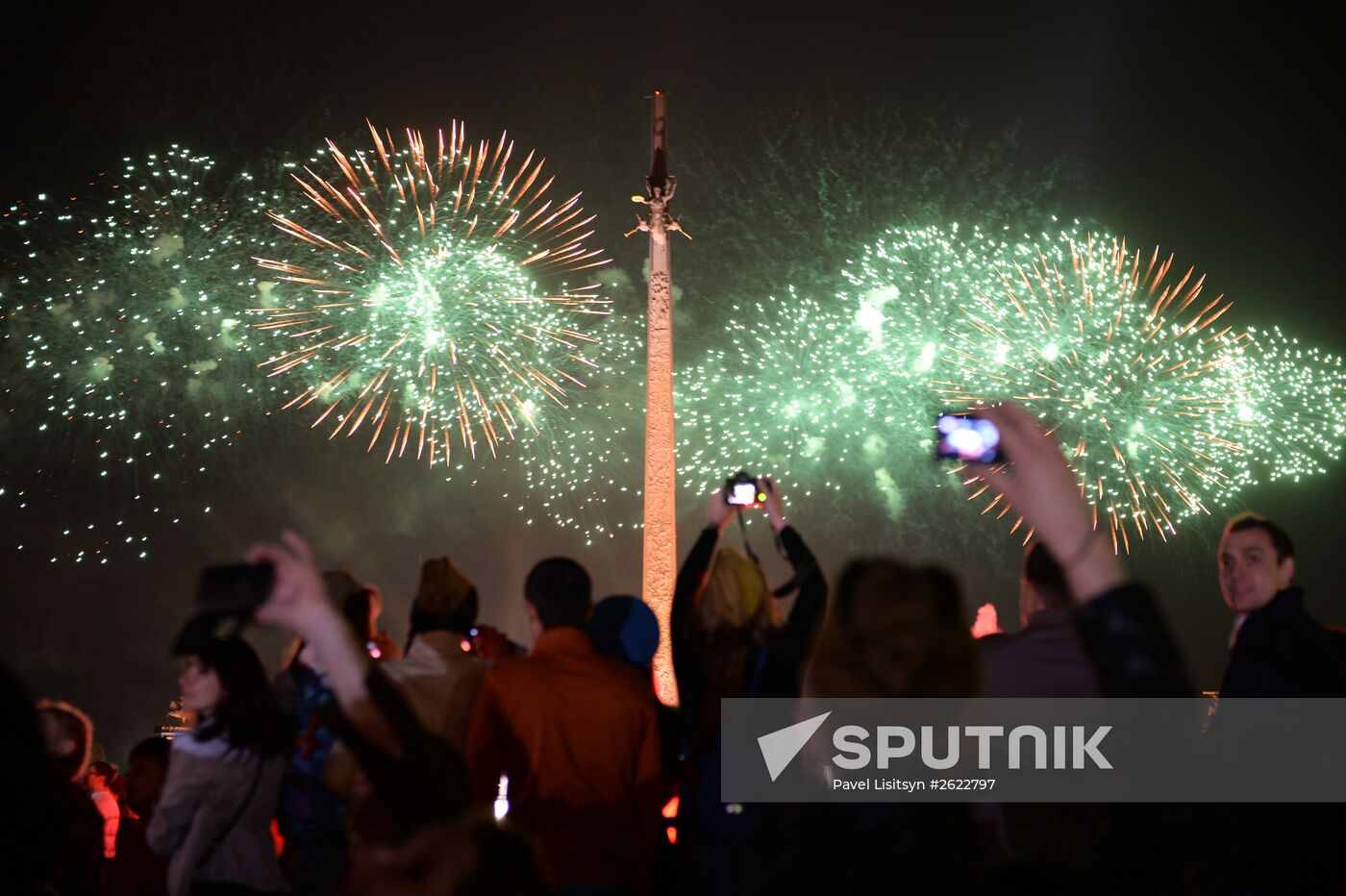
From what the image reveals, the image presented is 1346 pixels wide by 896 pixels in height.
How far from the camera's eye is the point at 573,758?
4926mm

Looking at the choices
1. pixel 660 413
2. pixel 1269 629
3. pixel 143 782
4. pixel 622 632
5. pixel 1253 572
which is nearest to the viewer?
pixel 1269 629

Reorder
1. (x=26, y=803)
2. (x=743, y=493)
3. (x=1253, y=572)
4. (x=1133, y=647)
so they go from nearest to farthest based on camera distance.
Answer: (x=1133, y=647) < (x=26, y=803) < (x=1253, y=572) < (x=743, y=493)

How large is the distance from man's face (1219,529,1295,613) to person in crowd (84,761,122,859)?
22.5 ft

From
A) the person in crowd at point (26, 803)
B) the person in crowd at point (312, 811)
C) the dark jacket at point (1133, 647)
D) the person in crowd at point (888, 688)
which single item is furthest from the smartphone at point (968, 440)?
the person in crowd at point (312, 811)

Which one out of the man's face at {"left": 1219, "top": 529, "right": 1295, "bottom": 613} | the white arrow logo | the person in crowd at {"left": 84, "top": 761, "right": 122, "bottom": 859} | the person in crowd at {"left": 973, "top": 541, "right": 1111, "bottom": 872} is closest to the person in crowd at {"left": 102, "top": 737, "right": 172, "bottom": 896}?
the person in crowd at {"left": 84, "top": 761, "right": 122, "bottom": 859}

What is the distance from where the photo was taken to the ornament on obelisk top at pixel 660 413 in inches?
1213

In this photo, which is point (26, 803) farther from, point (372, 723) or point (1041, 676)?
point (1041, 676)

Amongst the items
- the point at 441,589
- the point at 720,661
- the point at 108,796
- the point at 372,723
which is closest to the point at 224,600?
the point at 372,723

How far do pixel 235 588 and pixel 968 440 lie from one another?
6.79 ft

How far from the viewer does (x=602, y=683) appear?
5.12 metres

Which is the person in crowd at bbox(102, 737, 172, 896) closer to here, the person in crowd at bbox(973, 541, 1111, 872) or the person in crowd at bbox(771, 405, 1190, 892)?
the person in crowd at bbox(973, 541, 1111, 872)

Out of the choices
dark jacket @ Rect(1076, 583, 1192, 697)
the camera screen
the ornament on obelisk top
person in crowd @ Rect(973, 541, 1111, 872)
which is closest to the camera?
dark jacket @ Rect(1076, 583, 1192, 697)

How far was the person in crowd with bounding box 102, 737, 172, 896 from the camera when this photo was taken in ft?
23.6

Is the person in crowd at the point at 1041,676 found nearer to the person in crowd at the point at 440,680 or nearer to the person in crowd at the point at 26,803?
the person in crowd at the point at 440,680
